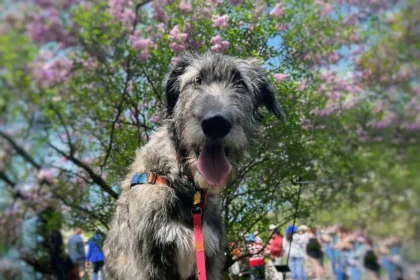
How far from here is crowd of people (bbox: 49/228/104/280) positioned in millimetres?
2934

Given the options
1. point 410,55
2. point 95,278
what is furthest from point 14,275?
point 410,55

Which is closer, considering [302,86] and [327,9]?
[327,9]

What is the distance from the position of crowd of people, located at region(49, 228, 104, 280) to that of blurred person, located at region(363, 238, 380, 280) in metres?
2.42

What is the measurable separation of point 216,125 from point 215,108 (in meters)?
0.13

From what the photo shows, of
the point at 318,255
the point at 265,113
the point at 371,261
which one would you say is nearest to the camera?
the point at 371,261

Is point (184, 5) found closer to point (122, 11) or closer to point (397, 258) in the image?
point (122, 11)

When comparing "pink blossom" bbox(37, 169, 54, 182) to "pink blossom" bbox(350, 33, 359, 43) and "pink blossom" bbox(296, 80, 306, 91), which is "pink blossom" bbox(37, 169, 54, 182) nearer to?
"pink blossom" bbox(296, 80, 306, 91)

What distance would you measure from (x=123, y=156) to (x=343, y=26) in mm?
2358

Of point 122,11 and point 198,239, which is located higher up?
point 122,11

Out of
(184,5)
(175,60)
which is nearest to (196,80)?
(175,60)

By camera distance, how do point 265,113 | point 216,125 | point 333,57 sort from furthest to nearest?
point 265,113
point 333,57
point 216,125

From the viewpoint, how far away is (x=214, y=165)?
2.39 m

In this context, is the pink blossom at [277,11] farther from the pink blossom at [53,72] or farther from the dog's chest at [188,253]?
the dog's chest at [188,253]

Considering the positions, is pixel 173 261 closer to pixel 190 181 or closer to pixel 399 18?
pixel 190 181
